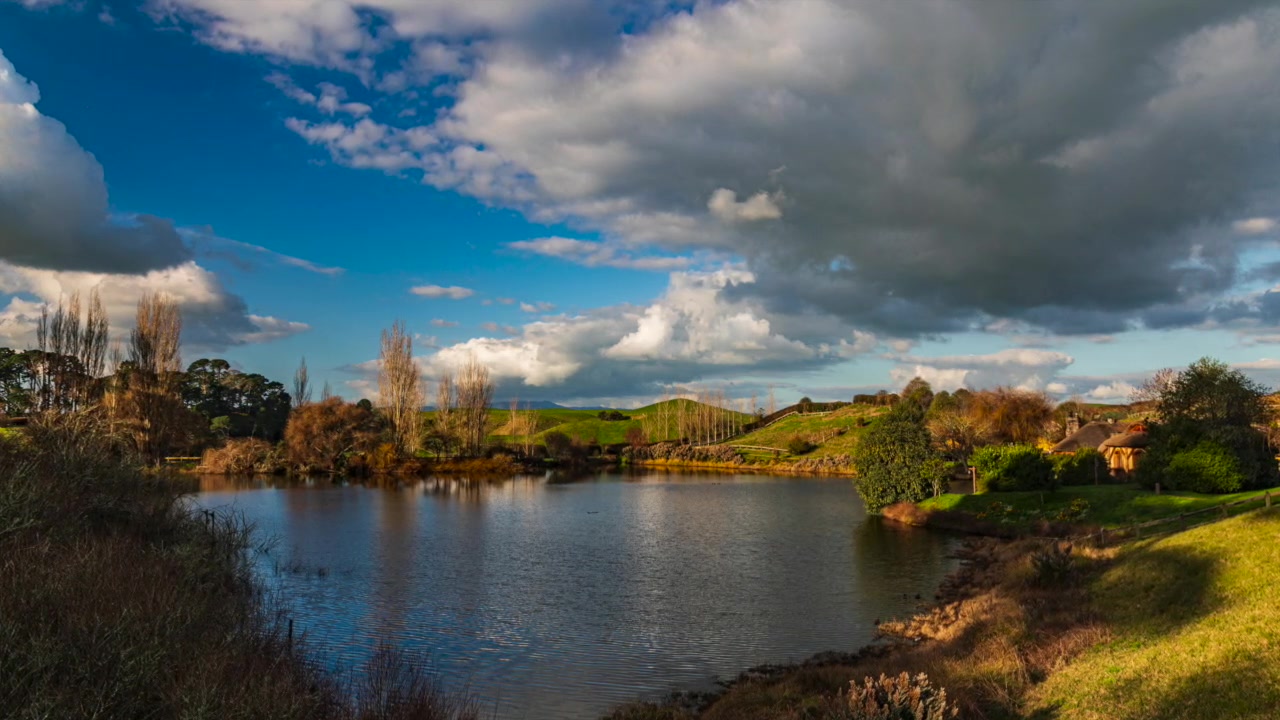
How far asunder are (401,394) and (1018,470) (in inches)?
3301

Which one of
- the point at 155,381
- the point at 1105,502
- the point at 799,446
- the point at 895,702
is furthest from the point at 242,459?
the point at 895,702

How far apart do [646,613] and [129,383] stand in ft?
220

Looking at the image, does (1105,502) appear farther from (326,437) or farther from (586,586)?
(326,437)

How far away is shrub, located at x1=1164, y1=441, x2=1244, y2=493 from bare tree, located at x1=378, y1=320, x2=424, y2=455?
90.7 meters

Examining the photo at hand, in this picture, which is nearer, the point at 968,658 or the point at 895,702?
the point at 895,702

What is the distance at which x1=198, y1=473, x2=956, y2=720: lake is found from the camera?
70.3 ft

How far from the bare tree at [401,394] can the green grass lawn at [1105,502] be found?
249ft

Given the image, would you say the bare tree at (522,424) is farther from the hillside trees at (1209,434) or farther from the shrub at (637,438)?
the hillside trees at (1209,434)

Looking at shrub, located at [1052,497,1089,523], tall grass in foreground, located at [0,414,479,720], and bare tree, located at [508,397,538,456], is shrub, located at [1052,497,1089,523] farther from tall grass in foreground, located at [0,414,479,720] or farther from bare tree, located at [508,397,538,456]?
bare tree, located at [508,397,538,456]

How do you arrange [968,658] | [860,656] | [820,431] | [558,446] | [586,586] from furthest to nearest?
1. [820,431]
2. [558,446]
3. [586,586]
4. [860,656]
5. [968,658]

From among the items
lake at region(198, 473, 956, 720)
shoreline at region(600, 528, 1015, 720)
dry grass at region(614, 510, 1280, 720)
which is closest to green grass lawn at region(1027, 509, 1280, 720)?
dry grass at region(614, 510, 1280, 720)

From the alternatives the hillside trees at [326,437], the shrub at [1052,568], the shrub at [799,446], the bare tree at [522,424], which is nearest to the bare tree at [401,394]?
the hillside trees at [326,437]

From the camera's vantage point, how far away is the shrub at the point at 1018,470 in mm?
51625

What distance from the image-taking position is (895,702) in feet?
39.7
